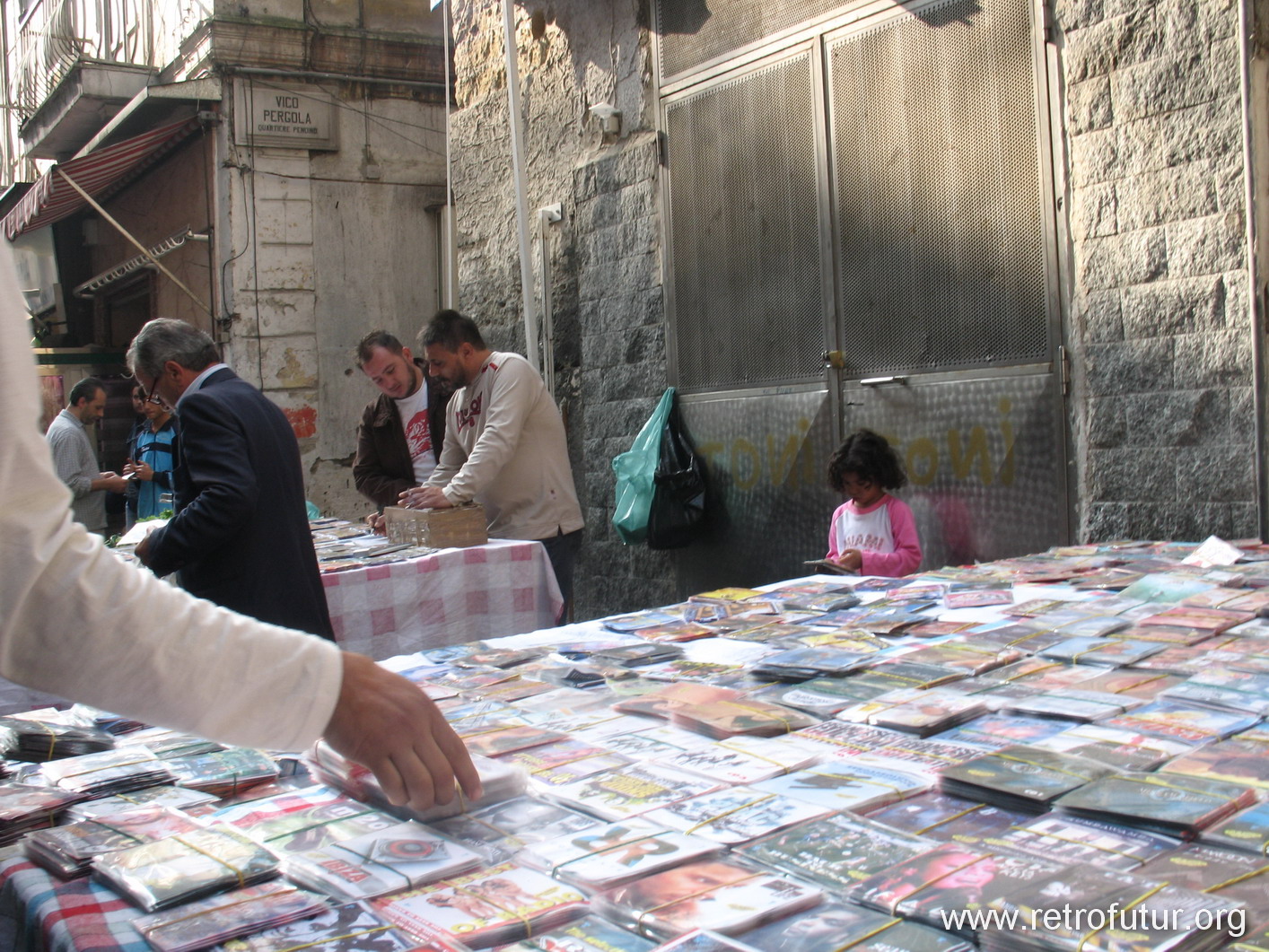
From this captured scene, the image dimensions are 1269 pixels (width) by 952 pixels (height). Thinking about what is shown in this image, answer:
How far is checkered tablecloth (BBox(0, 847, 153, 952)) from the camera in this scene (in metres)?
1.15

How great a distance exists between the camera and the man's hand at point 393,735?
130cm

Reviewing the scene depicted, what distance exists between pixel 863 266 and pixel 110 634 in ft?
14.8

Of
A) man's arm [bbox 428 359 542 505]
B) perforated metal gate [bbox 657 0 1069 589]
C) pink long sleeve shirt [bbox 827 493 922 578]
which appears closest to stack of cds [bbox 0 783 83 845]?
man's arm [bbox 428 359 542 505]

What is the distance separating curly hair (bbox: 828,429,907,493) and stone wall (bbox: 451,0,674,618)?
2.19 m

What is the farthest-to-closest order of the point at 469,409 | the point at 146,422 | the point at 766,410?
the point at 146,422 → the point at 766,410 → the point at 469,409

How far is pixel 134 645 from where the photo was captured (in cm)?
116

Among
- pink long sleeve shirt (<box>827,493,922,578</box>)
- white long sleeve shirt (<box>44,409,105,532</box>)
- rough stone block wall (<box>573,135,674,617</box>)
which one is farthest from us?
white long sleeve shirt (<box>44,409,105,532</box>)

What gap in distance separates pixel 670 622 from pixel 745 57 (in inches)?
159

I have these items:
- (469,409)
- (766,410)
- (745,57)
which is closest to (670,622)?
(469,409)

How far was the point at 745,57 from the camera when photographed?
229 inches

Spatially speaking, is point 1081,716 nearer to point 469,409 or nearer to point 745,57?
point 469,409

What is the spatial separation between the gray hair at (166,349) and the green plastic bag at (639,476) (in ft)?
9.88

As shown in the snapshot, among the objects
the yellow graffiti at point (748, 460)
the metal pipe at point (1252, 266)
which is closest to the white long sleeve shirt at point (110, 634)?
the metal pipe at point (1252, 266)

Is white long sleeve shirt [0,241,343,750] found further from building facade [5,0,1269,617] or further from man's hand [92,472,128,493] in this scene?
man's hand [92,472,128,493]
